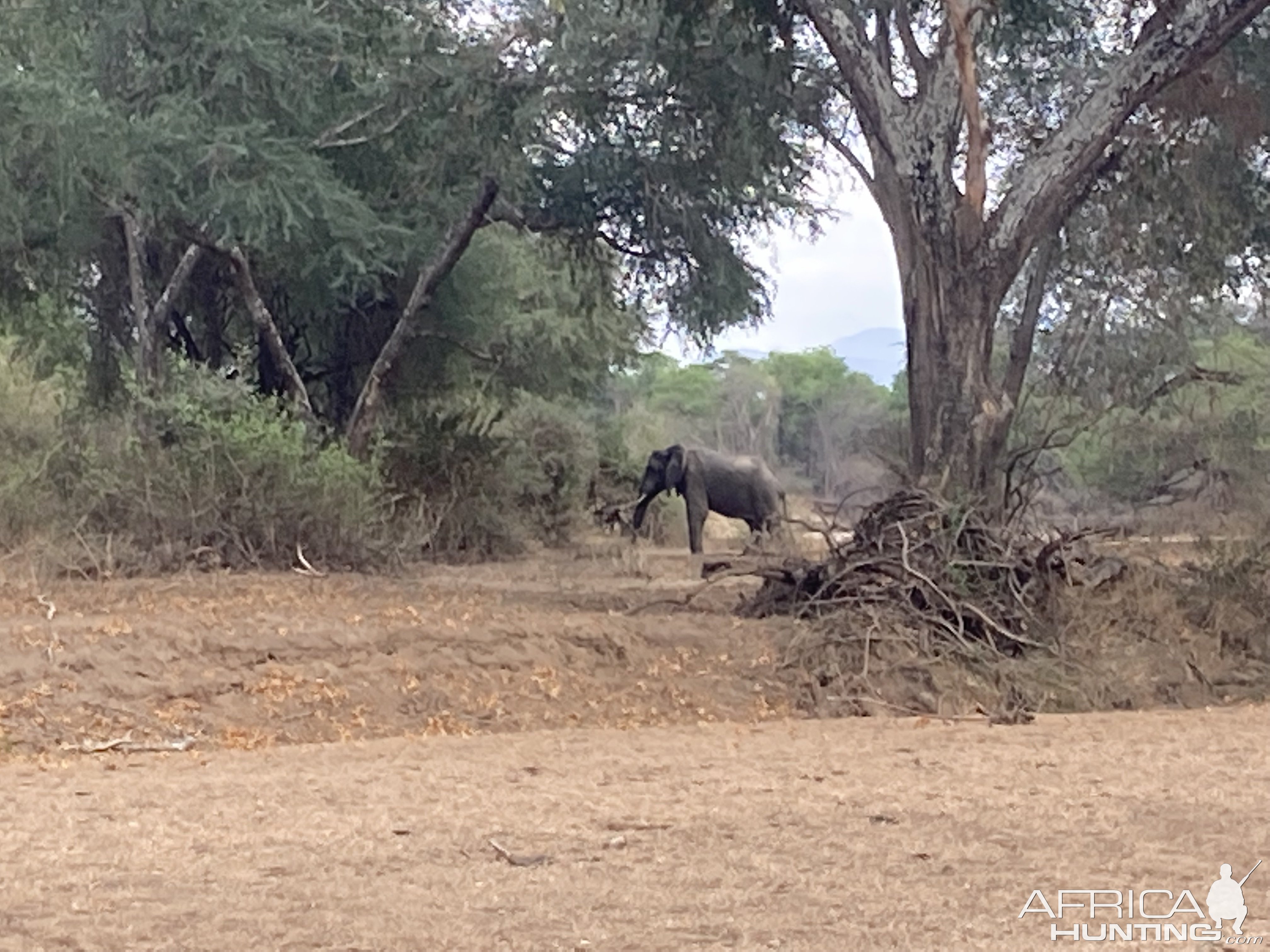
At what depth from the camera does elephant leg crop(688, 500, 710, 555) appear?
2272cm

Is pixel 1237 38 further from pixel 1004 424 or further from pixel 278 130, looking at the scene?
pixel 278 130

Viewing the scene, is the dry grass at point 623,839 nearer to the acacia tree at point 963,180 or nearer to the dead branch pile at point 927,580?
the dead branch pile at point 927,580

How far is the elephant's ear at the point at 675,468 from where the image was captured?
2344 cm

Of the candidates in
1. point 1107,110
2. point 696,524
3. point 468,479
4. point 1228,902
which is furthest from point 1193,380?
point 1228,902

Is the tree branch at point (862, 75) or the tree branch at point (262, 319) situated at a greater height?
the tree branch at point (862, 75)

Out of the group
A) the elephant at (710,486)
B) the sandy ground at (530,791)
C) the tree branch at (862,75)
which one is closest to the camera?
the sandy ground at (530,791)

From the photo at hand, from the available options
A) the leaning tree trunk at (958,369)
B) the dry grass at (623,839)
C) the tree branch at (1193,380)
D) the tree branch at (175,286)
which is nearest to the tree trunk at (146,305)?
the tree branch at (175,286)

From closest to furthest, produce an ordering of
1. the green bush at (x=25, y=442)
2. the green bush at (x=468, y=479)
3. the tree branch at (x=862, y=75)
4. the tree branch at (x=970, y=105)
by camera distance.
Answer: the tree branch at (x=970, y=105) < the tree branch at (x=862, y=75) < the green bush at (x=25, y=442) < the green bush at (x=468, y=479)

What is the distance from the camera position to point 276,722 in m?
9.05

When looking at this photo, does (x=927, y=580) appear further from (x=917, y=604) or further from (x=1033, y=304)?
(x=1033, y=304)

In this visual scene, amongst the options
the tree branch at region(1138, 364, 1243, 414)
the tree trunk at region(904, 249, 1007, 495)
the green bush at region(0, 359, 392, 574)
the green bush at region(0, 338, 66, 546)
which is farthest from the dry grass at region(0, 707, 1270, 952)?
the tree branch at region(1138, 364, 1243, 414)

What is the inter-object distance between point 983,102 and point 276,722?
451 inches

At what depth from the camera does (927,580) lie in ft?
36.2

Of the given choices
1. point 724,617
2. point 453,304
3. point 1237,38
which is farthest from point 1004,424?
point 453,304
